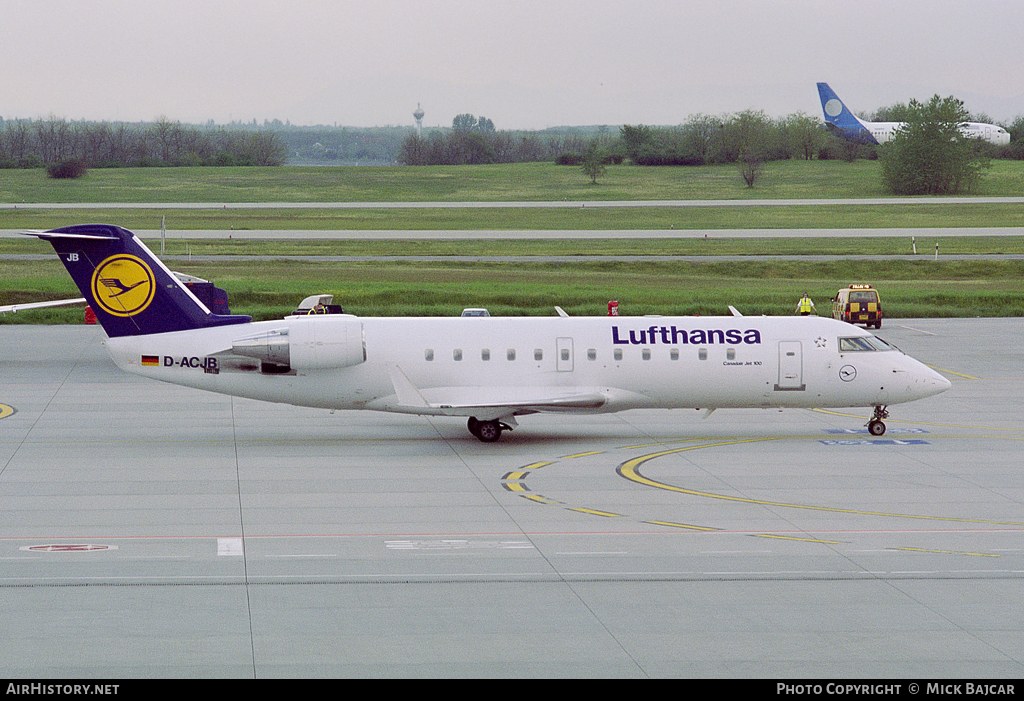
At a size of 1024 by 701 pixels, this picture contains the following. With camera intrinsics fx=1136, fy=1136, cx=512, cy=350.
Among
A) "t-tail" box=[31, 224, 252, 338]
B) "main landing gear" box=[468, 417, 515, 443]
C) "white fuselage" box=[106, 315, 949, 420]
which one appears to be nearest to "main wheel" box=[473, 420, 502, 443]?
"main landing gear" box=[468, 417, 515, 443]

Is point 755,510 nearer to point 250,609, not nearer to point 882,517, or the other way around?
point 882,517

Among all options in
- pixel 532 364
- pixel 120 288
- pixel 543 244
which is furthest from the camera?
pixel 543 244

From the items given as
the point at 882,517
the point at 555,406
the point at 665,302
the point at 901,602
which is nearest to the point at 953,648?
the point at 901,602

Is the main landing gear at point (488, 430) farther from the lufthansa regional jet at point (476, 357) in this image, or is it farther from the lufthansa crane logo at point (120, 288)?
the lufthansa crane logo at point (120, 288)

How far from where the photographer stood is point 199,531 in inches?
845

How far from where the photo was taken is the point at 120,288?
29.7 m

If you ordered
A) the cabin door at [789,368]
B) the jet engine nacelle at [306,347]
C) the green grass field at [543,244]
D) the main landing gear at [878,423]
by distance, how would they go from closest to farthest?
the jet engine nacelle at [306,347]
the cabin door at [789,368]
the main landing gear at [878,423]
the green grass field at [543,244]

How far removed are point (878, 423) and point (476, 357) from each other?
37.6 feet

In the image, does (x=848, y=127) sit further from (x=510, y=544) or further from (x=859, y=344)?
(x=510, y=544)

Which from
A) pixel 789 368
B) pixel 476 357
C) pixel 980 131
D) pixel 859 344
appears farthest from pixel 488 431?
pixel 980 131

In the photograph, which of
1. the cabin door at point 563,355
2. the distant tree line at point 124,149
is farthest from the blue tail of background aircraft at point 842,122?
the cabin door at point 563,355

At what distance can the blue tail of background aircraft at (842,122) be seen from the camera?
525ft

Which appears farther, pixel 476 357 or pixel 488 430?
pixel 488 430

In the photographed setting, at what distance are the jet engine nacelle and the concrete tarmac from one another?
244cm
